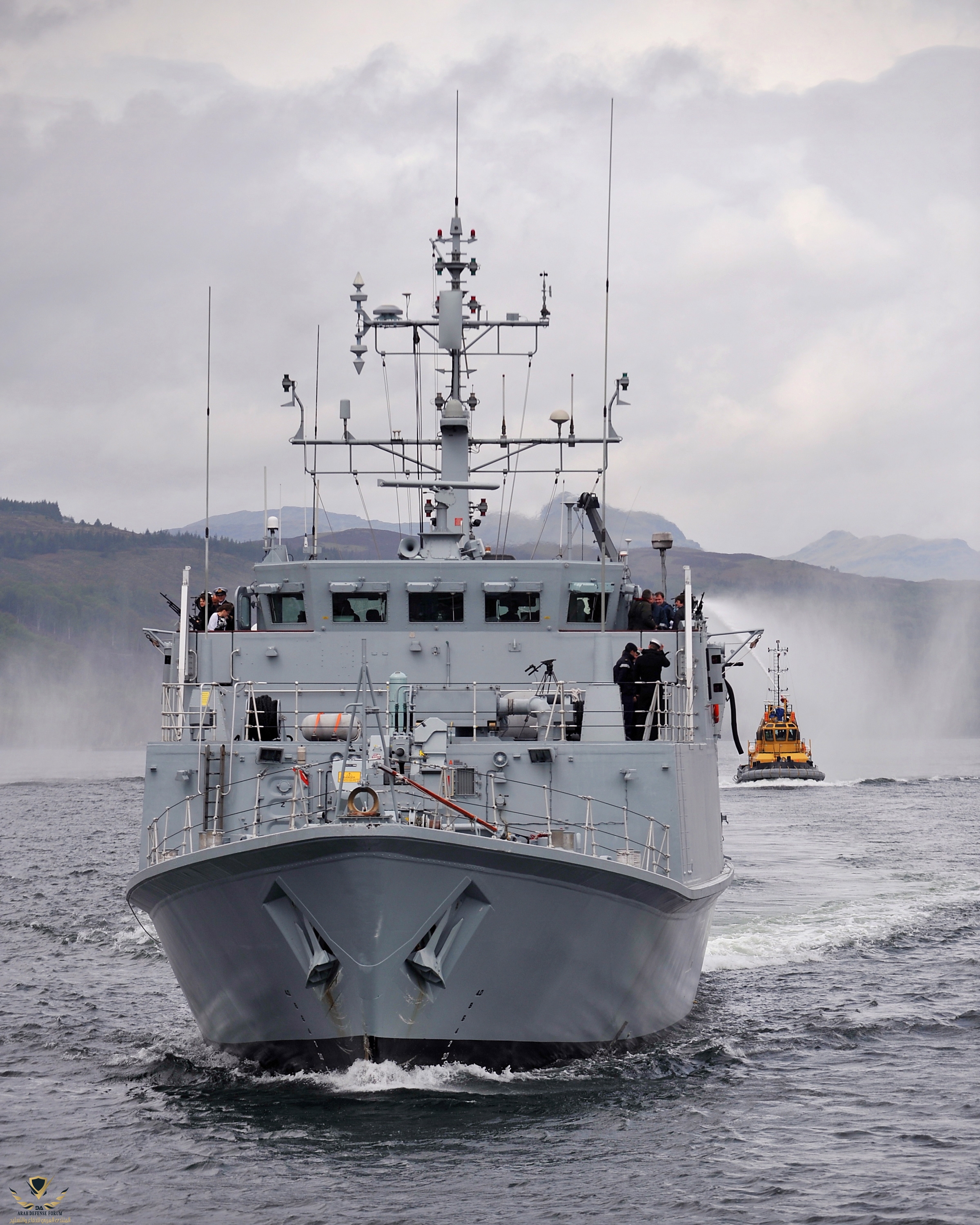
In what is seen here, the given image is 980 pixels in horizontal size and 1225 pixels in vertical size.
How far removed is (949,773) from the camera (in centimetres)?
8831

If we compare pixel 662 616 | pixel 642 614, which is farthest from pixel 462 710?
pixel 662 616

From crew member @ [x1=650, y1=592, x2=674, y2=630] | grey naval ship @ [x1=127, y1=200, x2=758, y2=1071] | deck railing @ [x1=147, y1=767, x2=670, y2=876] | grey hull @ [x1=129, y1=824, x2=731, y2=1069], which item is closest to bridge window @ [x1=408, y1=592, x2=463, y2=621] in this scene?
grey naval ship @ [x1=127, y1=200, x2=758, y2=1071]

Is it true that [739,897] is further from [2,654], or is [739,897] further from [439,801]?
[2,654]

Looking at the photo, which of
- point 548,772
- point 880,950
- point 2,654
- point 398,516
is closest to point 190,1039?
point 548,772

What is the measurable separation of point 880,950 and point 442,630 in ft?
32.5

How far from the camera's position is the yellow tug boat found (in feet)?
236

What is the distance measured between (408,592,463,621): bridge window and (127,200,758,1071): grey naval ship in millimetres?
24

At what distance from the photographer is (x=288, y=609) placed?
54.8 feet

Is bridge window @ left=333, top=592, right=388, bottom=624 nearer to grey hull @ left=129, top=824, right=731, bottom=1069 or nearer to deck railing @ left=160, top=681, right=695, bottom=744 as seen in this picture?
deck railing @ left=160, top=681, right=695, bottom=744

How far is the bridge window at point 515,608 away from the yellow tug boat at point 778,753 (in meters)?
55.6

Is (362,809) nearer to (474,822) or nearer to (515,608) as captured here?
(474,822)

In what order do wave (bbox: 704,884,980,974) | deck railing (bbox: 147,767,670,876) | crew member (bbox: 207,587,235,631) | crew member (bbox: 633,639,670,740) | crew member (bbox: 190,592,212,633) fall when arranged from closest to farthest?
deck railing (bbox: 147,767,670,876) → crew member (bbox: 633,639,670,740) → crew member (bbox: 207,587,235,631) → crew member (bbox: 190,592,212,633) → wave (bbox: 704,884,980,974)

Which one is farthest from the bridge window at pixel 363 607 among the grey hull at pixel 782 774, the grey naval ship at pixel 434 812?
the grey hull at pixel 782 774

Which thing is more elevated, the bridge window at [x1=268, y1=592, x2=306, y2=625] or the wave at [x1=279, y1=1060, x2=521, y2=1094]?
the bridge window at [x1=268, y1=592, x2=306, y2=625]
